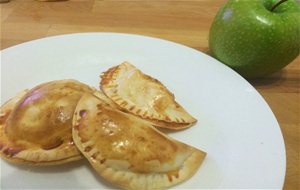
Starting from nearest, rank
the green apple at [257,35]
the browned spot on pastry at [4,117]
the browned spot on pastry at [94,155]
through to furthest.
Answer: the browned spot on pastry at [94,155] → the browned spot on pastry at [4,117] → the green apple at [257,35]

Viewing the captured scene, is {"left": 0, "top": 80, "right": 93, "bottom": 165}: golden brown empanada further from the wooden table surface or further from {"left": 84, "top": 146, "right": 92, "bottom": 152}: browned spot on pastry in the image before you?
the wooden table surface

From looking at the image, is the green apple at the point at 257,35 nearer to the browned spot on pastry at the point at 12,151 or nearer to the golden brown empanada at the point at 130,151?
the golden brown empanada at the point at 130,151

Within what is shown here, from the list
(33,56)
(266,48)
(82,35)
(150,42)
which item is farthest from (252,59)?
(33,56)

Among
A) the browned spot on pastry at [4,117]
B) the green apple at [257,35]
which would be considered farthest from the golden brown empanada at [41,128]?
the green apple at [257,35]

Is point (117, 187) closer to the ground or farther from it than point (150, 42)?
closer to the ground

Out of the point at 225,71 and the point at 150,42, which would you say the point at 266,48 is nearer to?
the point at 225,71

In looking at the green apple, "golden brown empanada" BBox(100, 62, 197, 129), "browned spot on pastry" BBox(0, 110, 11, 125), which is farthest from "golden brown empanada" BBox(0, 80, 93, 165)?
the green apple
